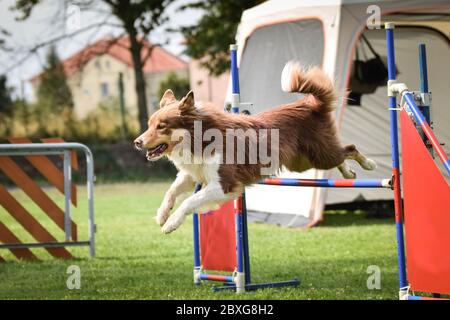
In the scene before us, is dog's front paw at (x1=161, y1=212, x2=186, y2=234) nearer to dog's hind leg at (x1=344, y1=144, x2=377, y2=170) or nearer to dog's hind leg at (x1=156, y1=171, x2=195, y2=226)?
dog's hind leg at (x1=156, y1=171, x2=195, y2=226)

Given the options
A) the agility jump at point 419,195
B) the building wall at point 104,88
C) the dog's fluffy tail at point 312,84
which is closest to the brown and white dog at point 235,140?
the dog's fluffy tail at point 312,84

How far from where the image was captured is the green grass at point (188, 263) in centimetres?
499

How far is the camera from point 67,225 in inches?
268

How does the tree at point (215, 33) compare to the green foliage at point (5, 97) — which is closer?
the tree at point (215, 33)

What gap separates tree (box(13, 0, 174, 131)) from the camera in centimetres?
1919

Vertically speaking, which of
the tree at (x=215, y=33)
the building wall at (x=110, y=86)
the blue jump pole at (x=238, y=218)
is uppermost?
the building wall at (x=110, y=86)

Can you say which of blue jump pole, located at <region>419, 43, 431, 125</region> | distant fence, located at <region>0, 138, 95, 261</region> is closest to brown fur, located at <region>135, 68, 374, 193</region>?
blue jump pole, located at <region>419, 43, 431, 125</region>

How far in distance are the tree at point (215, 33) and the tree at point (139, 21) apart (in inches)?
43.0

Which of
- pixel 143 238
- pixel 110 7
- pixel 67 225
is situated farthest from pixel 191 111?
pixel 110 7

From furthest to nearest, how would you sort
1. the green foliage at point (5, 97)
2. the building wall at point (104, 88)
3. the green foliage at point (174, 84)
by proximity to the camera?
the building wall at point (104, 88), the green foliage at point (174, 84), the green foliage at point (5, 97)

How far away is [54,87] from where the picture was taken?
882 inches

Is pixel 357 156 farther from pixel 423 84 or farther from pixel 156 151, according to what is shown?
pixel 156 151

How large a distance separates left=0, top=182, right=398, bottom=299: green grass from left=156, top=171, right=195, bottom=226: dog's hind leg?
896mm

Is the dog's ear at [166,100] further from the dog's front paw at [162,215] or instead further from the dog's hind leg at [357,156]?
the dog's hind leg at [357,156]
